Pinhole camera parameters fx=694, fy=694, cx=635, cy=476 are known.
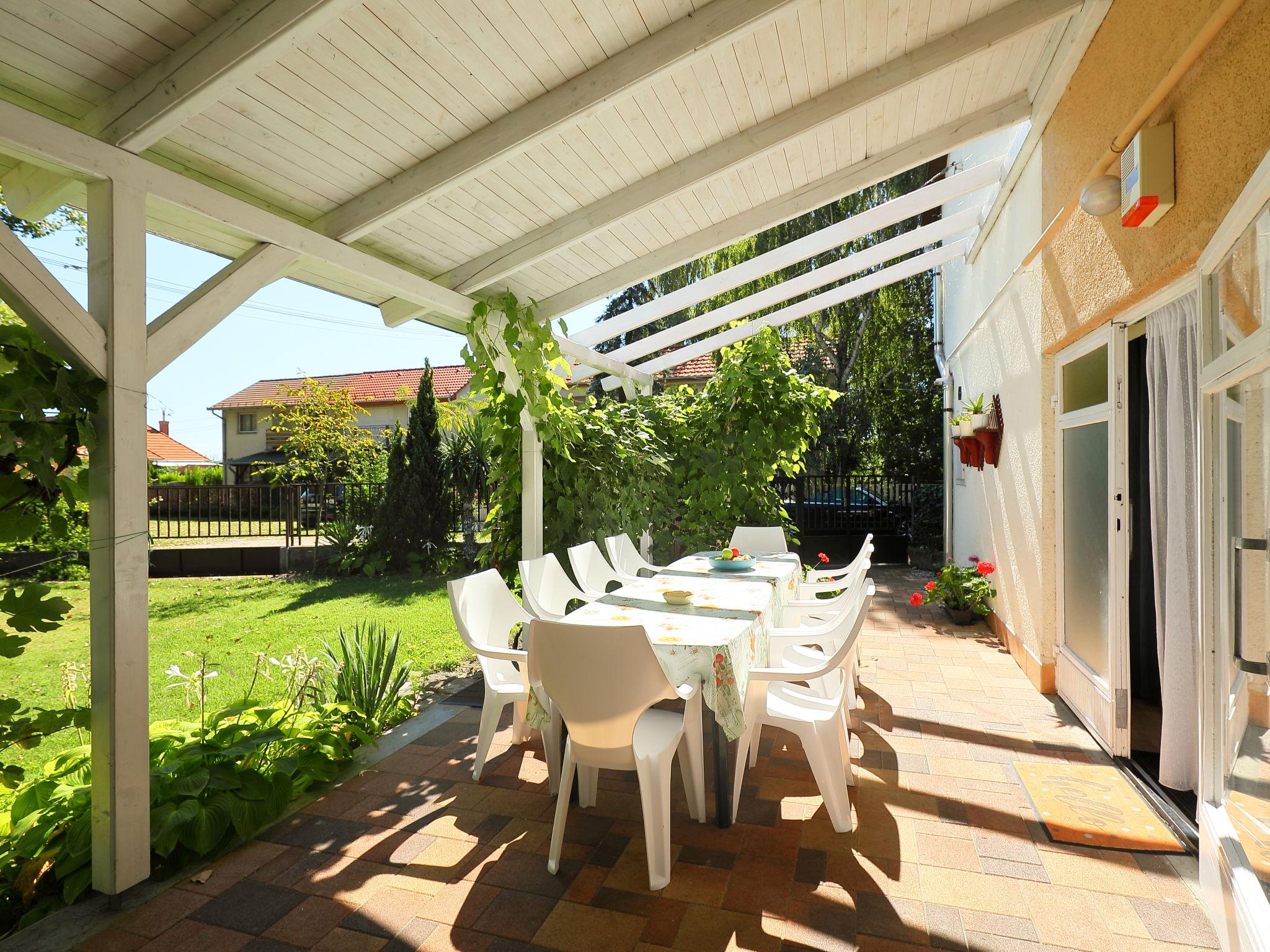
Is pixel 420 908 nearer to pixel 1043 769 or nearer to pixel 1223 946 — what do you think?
pixel 1223 946

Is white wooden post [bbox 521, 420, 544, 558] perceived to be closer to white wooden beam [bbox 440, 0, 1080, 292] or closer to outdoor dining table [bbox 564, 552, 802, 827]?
outdoor dining table [bbox 564, 552, 802, 827]

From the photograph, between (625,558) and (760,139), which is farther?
(625,558)

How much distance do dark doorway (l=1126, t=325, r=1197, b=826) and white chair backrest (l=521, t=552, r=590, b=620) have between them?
302 centimetres

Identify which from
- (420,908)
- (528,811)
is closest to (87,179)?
(420,908)

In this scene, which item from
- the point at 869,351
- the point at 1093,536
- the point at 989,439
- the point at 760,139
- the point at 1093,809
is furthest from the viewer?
the point at 869,351

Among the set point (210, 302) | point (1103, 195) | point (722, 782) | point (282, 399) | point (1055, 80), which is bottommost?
point (722, 782)

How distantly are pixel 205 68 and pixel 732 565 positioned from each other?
347 centimetres

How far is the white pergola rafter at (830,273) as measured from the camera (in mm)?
5836

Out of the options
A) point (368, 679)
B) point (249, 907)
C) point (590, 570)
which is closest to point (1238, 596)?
point (249, 907)

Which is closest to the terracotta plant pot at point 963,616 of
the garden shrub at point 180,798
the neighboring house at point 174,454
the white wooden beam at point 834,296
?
the white wooden beam at point 834,296

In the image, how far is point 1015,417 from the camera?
5.00 meters

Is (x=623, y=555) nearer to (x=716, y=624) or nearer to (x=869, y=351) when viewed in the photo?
(x=716, y=624)

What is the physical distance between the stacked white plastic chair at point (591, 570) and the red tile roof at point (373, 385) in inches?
648

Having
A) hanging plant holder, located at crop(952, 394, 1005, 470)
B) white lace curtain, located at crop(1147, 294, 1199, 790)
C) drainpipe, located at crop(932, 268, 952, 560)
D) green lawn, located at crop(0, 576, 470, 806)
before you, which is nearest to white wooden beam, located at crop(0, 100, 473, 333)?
green lawn, located at crop(0, 576, 470, 806)
